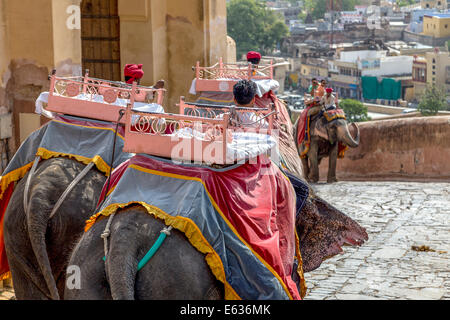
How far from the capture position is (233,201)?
15.8 feet

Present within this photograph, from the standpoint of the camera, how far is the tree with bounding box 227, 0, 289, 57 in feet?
277

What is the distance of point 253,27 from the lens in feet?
286

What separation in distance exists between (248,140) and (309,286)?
2959 millimetres

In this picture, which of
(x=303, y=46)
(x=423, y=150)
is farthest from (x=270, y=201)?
(x=303, y=46)

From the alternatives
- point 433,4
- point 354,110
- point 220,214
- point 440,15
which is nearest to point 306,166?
point 220,214

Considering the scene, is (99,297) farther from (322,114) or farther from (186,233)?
(322,114)

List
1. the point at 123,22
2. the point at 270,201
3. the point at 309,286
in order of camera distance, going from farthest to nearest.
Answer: the point at 123,22, the point at 309,286, the point at 270,201

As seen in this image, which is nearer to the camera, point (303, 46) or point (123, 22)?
point (123, 22)

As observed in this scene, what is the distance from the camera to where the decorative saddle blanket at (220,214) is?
4.55m

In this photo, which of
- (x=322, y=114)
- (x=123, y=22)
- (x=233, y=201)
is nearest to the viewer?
(x=233, y=201)

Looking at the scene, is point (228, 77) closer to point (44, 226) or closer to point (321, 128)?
point (44, 226)

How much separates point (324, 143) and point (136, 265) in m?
11.9

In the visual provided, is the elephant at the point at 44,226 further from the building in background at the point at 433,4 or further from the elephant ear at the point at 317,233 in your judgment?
the building in background at the point at 433,4

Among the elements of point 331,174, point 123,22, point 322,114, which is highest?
point 123,22
